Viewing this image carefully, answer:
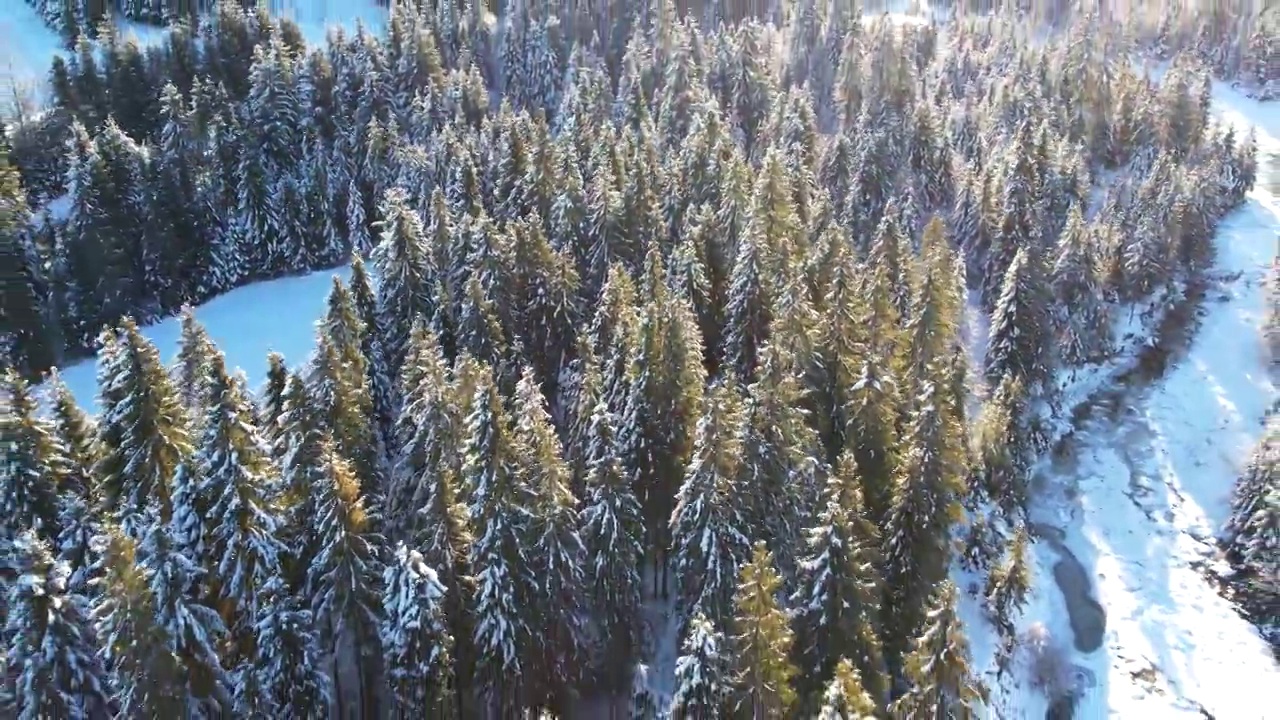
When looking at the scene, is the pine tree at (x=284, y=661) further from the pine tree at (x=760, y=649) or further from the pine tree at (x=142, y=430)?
the pine tree at (x=760, y=649)

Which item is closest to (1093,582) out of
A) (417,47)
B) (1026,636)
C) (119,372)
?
(1026,636)

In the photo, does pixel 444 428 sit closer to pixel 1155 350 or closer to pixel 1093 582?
pixel 1093 582

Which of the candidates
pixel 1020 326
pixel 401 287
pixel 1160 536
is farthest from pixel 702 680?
pixel 1160 536

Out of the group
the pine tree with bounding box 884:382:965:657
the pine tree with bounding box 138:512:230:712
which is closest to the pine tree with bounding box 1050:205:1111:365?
the pine tree with bounding box 884:382:965:657

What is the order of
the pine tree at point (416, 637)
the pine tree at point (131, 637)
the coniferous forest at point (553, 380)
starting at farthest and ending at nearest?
1. the coniferous forest at point (553, 380)
2. the pine tree at point (416, 637)
3. the pine tree at point (131, 637)

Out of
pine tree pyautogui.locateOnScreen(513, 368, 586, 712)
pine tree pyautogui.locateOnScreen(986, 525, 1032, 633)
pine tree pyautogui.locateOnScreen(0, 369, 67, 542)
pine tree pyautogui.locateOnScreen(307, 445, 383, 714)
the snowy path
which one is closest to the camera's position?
pine tree pyautogui.locateOnScreen(307, 445, 383, 714)

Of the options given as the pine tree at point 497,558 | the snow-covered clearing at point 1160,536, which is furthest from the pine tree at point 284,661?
the snow-covered clearing at point 1160,536

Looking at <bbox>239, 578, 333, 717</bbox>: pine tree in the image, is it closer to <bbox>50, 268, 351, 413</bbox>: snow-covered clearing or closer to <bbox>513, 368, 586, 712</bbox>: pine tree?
<bbox>513, 368, 586, 712</bbox>: pine tree
